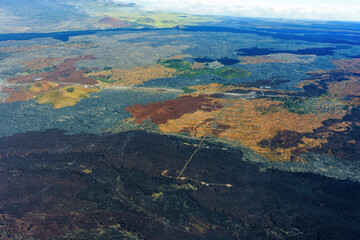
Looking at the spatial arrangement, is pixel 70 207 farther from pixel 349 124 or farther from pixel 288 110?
pixel 349 124

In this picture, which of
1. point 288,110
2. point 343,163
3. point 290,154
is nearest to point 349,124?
point 288,110

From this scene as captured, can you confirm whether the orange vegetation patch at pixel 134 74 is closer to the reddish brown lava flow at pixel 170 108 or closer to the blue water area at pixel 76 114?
the blue water area at pixel 76 114

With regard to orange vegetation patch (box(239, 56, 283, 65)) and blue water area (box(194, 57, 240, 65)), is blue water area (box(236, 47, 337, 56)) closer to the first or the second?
orange vegetation patch (box(239, 56, 283, 65))

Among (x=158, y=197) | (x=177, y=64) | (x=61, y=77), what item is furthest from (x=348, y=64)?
(x=61, y=77)

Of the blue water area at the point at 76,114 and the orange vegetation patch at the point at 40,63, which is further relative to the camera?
the orange vegetation patch at the point at 40,63

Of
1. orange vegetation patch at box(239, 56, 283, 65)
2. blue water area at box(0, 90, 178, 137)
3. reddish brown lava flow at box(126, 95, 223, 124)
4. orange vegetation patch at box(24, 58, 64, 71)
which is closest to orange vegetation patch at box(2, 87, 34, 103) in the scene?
blue water area at box(0, 90, 178, 137)

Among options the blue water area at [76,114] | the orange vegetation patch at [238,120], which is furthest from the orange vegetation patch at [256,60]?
the blue water area at [76,114]
